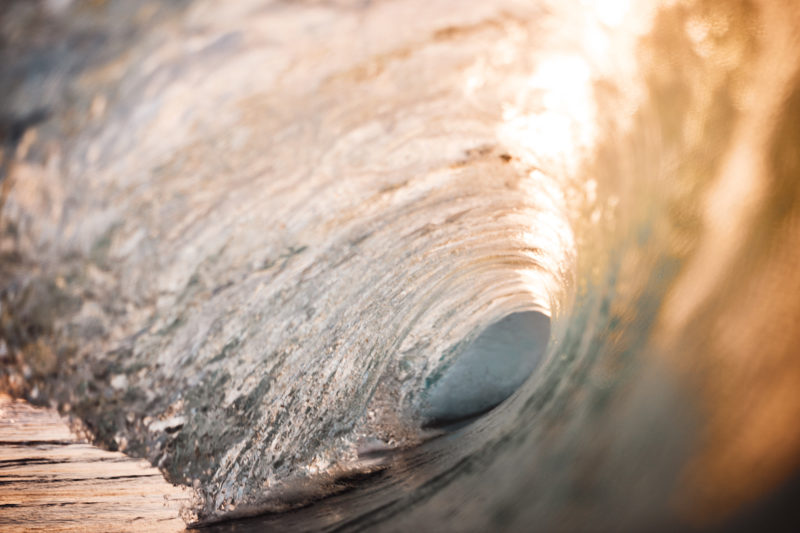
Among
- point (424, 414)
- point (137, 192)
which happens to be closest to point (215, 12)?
point (137, 192)

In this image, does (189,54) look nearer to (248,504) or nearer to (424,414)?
(248,504)

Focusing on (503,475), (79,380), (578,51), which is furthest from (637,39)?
(79,380)

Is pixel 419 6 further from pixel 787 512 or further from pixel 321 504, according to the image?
pixel 321 504

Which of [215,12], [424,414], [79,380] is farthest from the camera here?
[424,414]

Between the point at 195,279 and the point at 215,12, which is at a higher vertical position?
the point at 215,12

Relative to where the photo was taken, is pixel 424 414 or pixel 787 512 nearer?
pixel 787 512

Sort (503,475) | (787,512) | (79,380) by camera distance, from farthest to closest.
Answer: (503,475), (79,380), (787,512)

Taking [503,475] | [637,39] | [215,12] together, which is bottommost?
[503,475]
